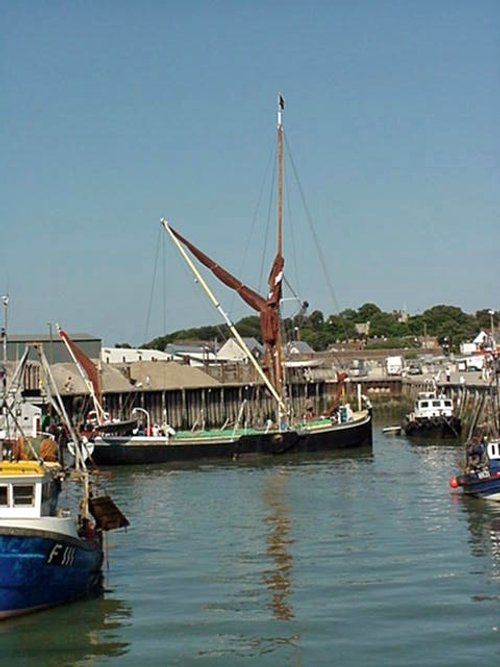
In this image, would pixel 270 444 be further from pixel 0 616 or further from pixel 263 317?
pixel 0 616

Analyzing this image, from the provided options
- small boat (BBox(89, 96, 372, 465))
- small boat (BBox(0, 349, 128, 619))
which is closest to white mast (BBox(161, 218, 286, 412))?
small boat (BBox(89, 96, 372, 465))

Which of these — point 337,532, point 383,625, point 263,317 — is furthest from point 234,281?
point 383,625

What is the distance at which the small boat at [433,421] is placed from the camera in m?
77.9

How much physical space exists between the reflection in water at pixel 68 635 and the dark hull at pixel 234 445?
123ft

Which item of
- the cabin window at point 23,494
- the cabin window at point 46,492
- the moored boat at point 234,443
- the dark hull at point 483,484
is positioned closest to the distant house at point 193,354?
the moored boat at point 234,443

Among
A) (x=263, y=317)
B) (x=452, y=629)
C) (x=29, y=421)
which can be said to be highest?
(x=263, y=317)

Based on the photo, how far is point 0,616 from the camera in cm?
2358

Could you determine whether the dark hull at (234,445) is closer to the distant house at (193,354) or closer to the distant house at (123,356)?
the distant house at (193,354)

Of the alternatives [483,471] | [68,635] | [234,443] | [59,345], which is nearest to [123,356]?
[59,345]

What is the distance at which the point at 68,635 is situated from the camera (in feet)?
76.1

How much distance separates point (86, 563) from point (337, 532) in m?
11.4

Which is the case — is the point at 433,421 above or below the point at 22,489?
below

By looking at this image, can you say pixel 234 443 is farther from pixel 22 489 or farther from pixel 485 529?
pixel 22 489

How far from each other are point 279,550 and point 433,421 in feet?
154
